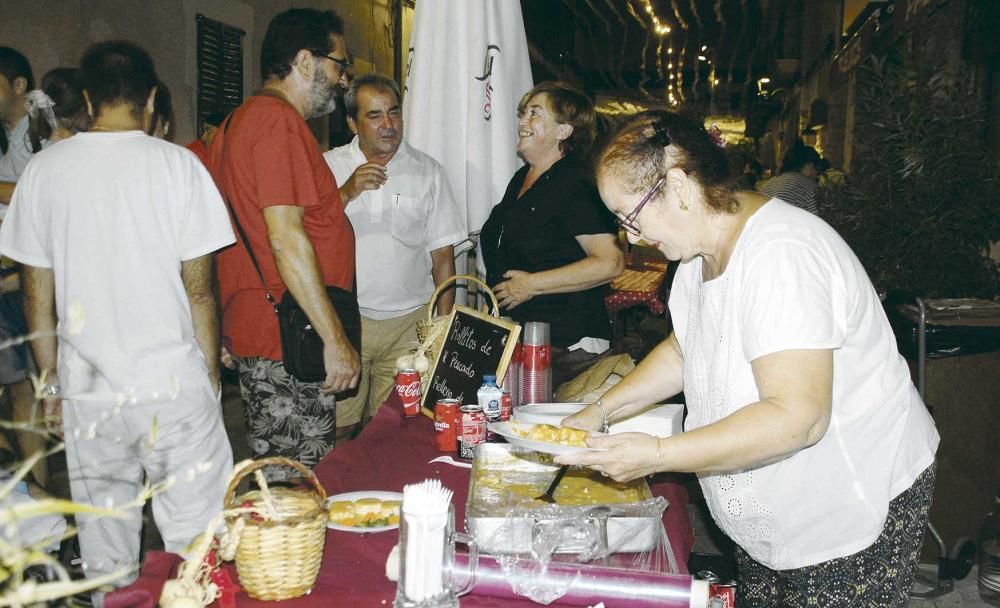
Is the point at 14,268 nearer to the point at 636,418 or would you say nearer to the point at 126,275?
the point at 126,275

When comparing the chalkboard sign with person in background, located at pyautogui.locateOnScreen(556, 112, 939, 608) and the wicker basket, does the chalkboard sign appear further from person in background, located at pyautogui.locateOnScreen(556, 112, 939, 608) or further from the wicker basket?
the wicker basket

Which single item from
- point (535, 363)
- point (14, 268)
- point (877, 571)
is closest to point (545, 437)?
point (877, 571)

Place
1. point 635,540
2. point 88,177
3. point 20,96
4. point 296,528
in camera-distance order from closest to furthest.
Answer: point 296,528 < point 635,540 < point 88,177 < point 20,96

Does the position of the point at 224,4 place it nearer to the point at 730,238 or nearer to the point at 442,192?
the point at 442,192

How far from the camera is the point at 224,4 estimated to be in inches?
252

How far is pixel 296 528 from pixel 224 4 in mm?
5960

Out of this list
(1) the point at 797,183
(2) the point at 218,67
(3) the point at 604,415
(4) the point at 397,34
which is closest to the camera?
(3) the point at 604,415

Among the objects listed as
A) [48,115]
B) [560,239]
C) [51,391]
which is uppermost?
[48,115]

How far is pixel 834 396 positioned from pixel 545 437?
0.58 meters

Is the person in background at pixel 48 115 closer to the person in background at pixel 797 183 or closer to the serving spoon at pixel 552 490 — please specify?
the serving spoon at pixel 552 490

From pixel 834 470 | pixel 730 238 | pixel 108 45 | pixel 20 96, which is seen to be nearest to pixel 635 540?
pixel 834 470

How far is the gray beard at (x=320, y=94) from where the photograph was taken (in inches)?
111

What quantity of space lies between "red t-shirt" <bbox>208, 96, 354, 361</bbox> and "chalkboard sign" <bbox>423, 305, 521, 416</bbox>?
445 millimetres

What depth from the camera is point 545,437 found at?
1.74 m
